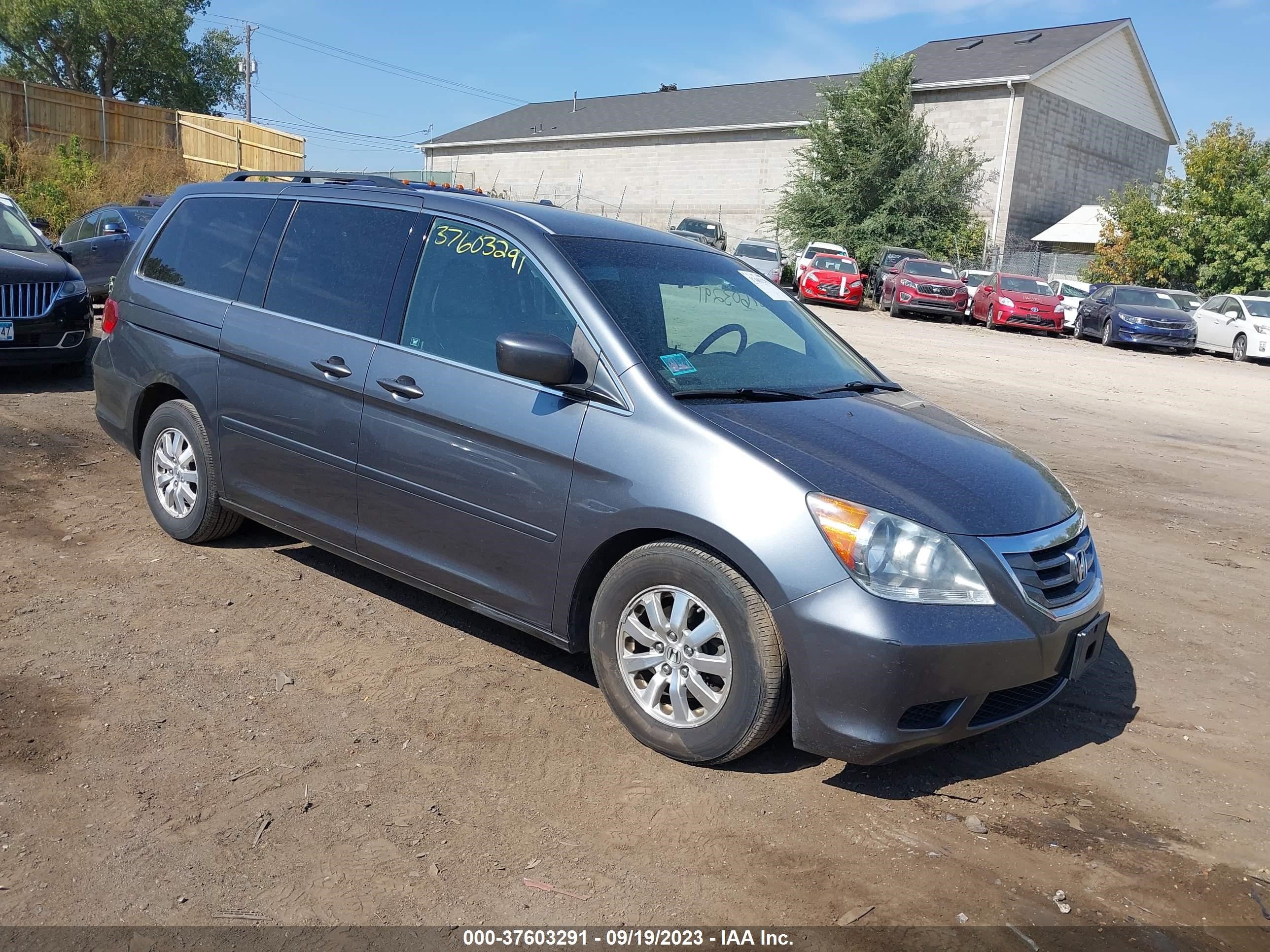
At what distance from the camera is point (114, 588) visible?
16.7 ft

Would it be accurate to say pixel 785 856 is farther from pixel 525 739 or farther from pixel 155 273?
pixel 155 273

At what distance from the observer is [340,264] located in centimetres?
491

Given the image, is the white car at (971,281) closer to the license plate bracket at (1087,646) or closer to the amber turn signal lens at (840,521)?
the license plate bracket at (1087,646)

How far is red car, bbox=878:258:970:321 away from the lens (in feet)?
97.5

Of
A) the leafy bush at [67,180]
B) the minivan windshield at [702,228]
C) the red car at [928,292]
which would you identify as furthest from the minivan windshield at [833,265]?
the leafy bush at [67,180]

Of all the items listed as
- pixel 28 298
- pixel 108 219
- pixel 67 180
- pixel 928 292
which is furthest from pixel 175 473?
pixel 928 292

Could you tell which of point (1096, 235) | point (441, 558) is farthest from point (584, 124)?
point (441, 558)

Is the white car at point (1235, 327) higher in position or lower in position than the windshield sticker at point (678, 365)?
higher

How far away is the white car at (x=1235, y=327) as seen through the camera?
969 inches

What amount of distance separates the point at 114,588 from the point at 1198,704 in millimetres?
4831

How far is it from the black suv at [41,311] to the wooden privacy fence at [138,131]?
22029mm

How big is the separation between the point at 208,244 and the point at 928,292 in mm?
26373

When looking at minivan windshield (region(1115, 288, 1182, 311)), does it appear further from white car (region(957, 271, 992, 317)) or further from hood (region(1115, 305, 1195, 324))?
white car (region(957, 271, 992, 317))

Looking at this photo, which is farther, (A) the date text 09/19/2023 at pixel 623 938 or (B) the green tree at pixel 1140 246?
(B) the green tree at pixel 1140 246
